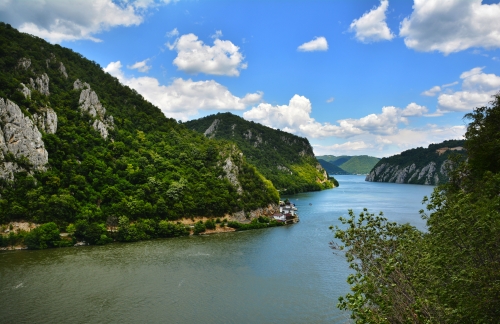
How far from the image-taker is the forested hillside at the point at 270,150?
151 meters

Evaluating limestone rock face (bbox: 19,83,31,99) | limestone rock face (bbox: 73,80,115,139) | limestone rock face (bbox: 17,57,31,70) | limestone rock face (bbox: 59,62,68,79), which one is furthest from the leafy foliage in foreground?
limestone rock face (bbox: 59,62,68,79)

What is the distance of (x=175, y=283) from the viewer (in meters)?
30.8

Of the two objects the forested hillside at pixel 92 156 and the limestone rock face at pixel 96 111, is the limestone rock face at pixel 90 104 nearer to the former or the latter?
the limestone rock face at pixel 96 111

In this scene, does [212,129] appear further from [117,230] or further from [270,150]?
[117,230]

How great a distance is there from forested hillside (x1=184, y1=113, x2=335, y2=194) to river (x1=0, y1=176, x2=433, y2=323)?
96.3 m

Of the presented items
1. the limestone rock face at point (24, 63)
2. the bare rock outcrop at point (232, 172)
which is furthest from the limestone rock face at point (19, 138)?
the bare rock outcrop at point (232, 172)

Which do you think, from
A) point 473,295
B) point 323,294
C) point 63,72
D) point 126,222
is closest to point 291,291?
point 323,294

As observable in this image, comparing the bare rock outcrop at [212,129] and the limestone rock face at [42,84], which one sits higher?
the bare rock outcrop at [212,129]

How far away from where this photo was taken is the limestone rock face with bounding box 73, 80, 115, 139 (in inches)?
2514

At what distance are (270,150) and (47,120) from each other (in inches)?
4999

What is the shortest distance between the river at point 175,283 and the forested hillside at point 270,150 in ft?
→ 316

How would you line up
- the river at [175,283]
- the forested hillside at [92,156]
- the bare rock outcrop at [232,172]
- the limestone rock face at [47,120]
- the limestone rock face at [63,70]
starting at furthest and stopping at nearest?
the limestone rock face at [63,70]
the bare rock outcrop at [232,172]
the limestone rock face at [47,120]
the forested hillside at [92,156]
the river at [175,283]

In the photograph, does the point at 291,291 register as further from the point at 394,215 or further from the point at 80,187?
the point at 394,215

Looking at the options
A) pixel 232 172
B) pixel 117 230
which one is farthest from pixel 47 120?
pixel 232 172
